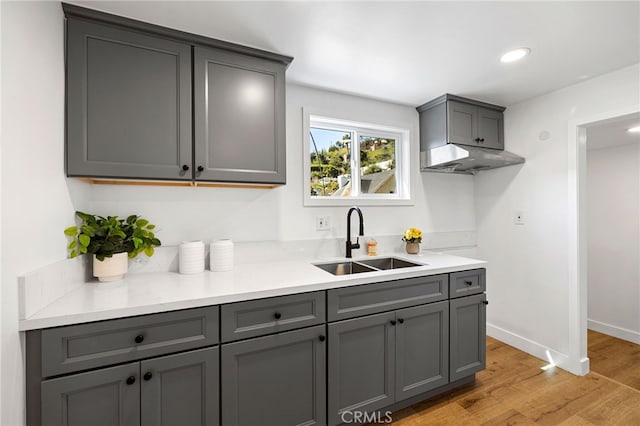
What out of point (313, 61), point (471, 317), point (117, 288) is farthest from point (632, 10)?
point (117, 288)

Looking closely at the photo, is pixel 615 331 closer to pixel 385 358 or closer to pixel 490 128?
pixel 490 128

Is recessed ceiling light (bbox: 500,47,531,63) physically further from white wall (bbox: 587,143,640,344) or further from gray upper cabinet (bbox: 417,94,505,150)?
white wall (bbox: 587,143,640,344)

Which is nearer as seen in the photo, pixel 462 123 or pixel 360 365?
pixel 360 365

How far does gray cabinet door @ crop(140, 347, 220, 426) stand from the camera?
1183 mm

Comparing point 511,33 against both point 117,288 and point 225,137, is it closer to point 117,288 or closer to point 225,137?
point 225,137

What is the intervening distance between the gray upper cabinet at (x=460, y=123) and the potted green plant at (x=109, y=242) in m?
2.34

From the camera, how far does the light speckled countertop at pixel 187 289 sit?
1.10m

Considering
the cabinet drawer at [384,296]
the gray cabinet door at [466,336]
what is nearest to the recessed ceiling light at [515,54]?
the cabinet drawer at [384,296]

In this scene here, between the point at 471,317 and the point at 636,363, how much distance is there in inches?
65.9

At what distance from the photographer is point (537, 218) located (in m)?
2.50

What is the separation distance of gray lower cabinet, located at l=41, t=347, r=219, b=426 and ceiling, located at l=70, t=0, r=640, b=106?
1.62 m

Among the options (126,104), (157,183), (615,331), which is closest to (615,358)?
(615,331)

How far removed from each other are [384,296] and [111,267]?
1492 millimetres

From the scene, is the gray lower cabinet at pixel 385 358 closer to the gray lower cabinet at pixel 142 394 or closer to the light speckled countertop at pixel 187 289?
the light speckled countertop at pixel 187 289
